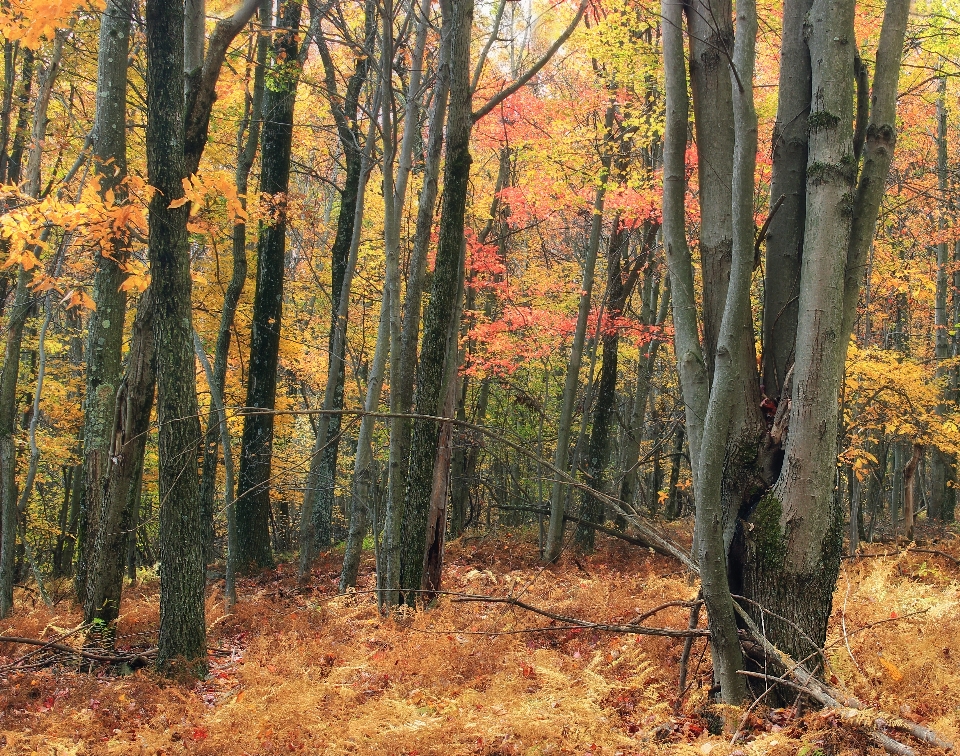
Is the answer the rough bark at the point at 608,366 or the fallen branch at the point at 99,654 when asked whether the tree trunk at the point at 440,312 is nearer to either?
the fallen branch at the point at 99,654

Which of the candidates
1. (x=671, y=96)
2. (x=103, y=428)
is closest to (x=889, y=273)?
(x=671, y=96)

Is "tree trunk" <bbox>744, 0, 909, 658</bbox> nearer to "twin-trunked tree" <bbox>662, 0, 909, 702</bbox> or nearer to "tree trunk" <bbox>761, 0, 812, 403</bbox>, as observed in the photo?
"twin-trunked tree" <bbox>662, 0, 909, 702</bbox>

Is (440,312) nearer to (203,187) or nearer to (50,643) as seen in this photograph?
(203,187)

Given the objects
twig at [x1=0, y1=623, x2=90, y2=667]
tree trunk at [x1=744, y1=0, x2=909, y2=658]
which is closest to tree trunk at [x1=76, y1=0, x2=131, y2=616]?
twig at [x1=0, y1=623, x2=90, y2=667]

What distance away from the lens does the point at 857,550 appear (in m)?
9.49

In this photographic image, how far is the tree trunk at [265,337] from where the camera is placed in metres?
11.2

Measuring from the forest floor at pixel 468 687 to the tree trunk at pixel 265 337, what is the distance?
366 cm

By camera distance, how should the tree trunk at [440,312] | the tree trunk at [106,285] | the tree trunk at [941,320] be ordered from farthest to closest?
the tree trunk at [941,320], the tree trunk at [440,312], the tree trunk at [106,285]

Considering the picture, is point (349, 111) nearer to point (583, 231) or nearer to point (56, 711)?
point (583, 231)

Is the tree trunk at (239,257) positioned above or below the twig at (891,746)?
above

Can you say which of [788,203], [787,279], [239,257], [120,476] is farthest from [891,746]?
[239,257]

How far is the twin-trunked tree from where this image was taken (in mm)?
3189

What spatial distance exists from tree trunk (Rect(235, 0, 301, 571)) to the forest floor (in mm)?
3665

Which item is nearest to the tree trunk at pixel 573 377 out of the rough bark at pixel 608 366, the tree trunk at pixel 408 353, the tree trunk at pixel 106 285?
the rough bark at pixel 608 366
